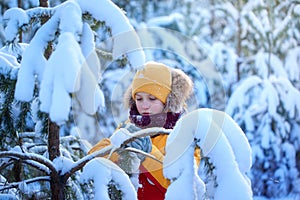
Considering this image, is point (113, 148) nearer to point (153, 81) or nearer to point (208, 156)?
point (208, 156)

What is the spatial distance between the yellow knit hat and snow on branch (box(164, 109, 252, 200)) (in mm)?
715

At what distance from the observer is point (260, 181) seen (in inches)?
302

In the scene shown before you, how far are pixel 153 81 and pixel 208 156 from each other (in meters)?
0.80

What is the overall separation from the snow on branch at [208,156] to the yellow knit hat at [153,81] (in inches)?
28.1

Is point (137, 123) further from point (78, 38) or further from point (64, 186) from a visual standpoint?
point (78, 38)

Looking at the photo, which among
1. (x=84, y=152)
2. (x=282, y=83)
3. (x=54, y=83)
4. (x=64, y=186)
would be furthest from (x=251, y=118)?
(x=54, y=83)

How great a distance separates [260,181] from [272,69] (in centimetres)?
183

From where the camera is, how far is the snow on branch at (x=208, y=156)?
1613 mm

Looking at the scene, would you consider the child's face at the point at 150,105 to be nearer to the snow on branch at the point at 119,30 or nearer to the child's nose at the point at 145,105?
the child's nose at the point at 145,105

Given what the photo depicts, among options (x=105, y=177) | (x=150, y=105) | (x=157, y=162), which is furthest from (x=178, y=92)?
(x=105, y=177)

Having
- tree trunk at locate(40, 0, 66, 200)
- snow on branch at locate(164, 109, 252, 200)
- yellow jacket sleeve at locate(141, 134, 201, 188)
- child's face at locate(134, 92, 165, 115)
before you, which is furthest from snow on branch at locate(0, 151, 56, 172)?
child's face at locate(134, 92, 165, 115)

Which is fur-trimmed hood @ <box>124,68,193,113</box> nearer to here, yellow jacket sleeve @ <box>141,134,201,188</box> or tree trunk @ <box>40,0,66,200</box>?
yellow jacket sleeve @ <box>141,134,201,188</box>

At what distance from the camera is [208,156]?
1666 millimetres

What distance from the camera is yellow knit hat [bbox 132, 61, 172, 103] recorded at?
2.42 m
